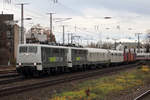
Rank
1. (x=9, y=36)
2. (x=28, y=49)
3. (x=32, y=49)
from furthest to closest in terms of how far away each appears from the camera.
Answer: (x=9, y=36), (x=28, y=49), (x=32, y=49)

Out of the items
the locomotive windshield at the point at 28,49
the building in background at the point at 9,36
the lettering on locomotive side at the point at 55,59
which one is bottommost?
the lettering on locomotive side at the point at 55,59

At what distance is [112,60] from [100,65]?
6640mm

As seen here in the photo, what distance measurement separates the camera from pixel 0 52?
61.7 metres

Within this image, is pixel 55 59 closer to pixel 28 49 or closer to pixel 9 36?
pixel 28 49

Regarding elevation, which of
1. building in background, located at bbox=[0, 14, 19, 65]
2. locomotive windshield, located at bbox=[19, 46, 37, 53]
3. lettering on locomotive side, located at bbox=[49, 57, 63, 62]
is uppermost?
building in background, located at bbox=[0, 14, 19, 65]

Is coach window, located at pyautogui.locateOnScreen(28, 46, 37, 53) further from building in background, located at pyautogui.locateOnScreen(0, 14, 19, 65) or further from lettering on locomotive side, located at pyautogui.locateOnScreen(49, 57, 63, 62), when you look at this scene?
building in background, located at pyautogui.locateOnScreen(0, 14, 19, 65)

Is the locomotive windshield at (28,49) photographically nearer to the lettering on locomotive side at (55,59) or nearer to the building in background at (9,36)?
the lettering on locomotive side at (55,59)

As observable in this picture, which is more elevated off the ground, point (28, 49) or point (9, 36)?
point (9, 36)

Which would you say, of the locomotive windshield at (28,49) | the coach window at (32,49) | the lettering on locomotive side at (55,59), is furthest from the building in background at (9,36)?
the coach window at (32,49)

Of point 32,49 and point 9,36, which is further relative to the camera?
point 9,36

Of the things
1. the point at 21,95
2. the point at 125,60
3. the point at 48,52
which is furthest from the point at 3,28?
the point at 21,95

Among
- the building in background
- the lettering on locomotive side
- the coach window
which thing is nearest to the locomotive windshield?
the coach window

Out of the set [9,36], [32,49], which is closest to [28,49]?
[32,49]

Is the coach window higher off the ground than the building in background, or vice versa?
the building in background
